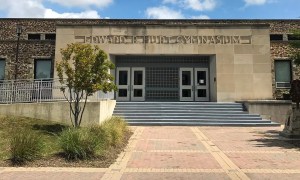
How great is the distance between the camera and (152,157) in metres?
9.97

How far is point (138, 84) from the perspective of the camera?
87.5ft

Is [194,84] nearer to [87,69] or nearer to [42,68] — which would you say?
[42,68]

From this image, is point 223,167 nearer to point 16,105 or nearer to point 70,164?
point 70,164

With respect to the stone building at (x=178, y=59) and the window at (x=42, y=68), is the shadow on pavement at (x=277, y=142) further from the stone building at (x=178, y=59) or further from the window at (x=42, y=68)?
the window at (x=42, y=68)

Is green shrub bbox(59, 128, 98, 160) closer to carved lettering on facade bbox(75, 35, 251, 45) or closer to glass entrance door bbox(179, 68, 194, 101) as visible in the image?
carved lettering on facade bbox(75, 35, 251, 45)

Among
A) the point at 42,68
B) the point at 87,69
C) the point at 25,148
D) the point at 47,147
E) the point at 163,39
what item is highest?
the point at 163,39

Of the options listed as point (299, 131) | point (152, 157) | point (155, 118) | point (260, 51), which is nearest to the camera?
point (152, 157)

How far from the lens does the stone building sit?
25.1m

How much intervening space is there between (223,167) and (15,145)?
537 cm

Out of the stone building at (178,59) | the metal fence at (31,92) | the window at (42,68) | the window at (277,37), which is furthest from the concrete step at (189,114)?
the window at (277,37)

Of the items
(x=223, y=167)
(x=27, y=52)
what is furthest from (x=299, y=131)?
(x=27, y=52)

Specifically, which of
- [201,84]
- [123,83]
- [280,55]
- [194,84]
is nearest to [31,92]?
[123,83]

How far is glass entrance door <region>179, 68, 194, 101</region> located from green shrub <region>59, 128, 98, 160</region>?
680 inches

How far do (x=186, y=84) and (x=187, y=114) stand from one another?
588 centimetres
